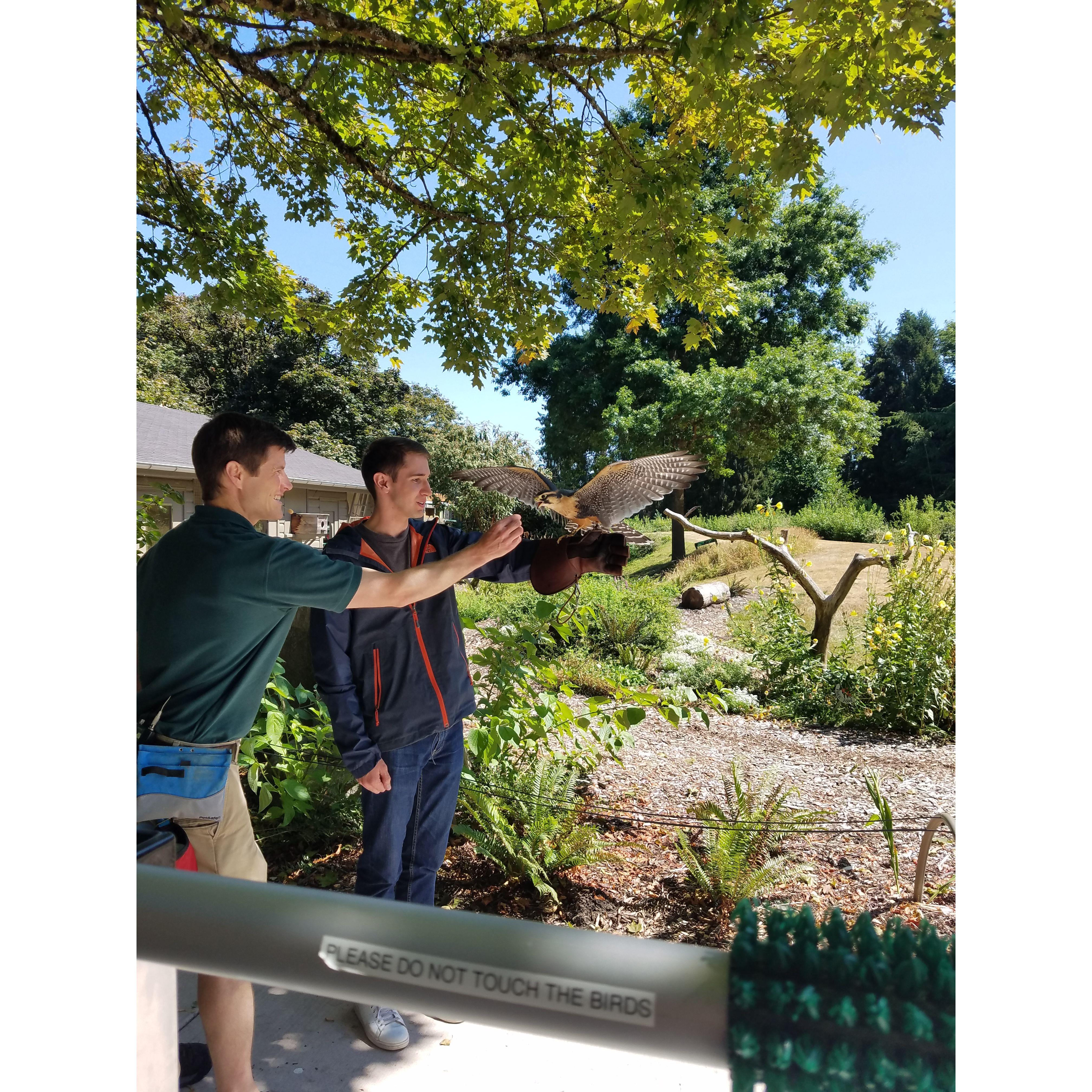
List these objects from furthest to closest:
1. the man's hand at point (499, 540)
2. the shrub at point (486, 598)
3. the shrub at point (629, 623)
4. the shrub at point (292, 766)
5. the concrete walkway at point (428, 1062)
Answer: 1. the shrub at point (486, 598)
2. the shrub at point (629, 623)
3. the shrub at point (292, 766)
4. the concrete walkway at point (428, 1062)
5. the man's hand at point (499, 540)

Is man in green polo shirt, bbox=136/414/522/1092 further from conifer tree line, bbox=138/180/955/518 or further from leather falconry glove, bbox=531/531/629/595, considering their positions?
conifer tree line, bbox=138/180/955/518

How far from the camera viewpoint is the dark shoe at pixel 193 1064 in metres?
1.51

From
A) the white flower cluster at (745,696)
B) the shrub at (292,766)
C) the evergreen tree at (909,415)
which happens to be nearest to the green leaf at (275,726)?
the shrub at (292,766)

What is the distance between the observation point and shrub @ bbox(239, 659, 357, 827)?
2.35 metres

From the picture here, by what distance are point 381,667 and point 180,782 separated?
601 mm

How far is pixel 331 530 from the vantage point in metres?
6.98

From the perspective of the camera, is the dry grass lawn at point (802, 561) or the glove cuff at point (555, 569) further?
the dry grass lawn at point (802, 561)

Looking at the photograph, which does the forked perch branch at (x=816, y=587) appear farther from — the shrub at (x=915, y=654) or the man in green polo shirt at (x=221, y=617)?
the man in green polo shirt at (x=221, y=617)

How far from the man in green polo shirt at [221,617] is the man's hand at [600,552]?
1.35 ft

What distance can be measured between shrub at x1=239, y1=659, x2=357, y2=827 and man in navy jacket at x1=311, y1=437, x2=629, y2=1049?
67cm

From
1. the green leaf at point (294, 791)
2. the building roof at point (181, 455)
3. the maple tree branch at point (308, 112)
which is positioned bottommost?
the green leaf at point (294, 791)

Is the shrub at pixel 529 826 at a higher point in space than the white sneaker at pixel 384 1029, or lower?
higher
